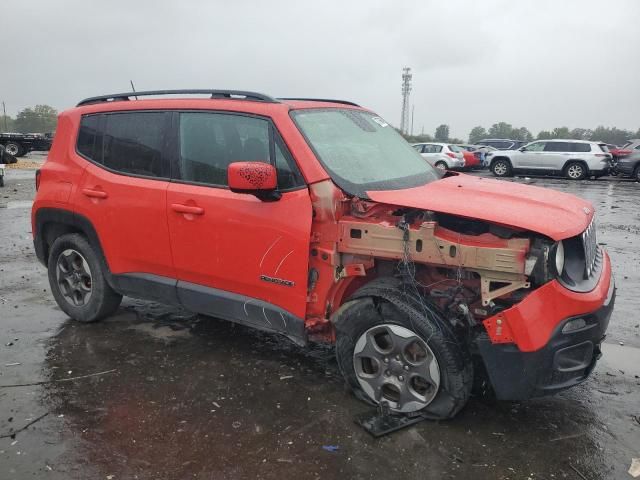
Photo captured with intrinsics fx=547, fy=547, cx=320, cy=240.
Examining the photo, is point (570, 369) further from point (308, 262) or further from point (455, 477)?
point (308, 262)

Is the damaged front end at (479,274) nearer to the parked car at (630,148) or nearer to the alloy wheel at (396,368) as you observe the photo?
the alloy wheel at (396,368)

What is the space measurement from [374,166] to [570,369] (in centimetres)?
175

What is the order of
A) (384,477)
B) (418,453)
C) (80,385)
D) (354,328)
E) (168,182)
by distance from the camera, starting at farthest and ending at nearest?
1. (168,182)
2. (80,385)
3. (354,328)
4. (418,453)
5. (384,477)

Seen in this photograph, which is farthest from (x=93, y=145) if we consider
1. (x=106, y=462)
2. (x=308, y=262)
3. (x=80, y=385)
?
(x=106, y=462)

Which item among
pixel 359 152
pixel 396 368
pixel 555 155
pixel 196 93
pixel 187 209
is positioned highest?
pixel 196 93

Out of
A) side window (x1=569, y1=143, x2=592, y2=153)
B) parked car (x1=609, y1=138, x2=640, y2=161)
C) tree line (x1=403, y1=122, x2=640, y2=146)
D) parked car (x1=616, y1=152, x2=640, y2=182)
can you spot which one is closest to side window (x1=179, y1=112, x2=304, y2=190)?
side window (x1=569, y1=143, x2=592, y2=153)

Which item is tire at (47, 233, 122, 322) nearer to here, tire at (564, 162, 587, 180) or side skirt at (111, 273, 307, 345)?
side skirt at (111, 273, 307, 345)

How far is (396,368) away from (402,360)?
2.6 inches

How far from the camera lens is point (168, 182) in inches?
155

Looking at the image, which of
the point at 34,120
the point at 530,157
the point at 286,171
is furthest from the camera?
the point at 34,120

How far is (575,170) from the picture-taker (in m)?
21.4

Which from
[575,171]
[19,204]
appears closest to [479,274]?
[19,204]

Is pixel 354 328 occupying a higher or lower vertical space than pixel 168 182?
lower

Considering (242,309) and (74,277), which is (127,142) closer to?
(74,277)
